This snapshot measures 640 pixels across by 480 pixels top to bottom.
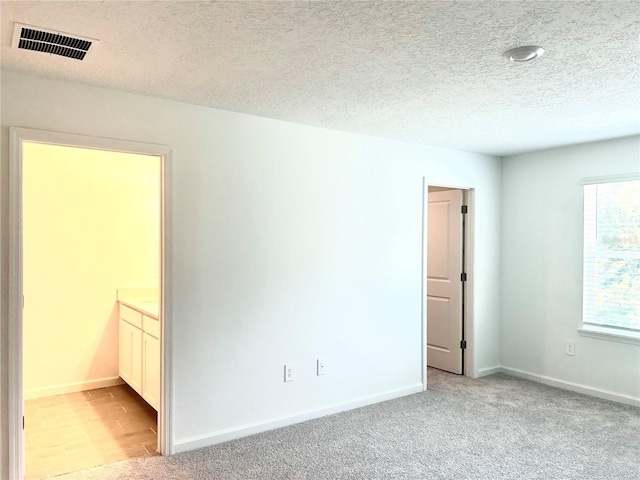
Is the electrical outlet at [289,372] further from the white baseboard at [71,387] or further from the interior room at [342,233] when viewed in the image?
the white baseboard at [71,387]

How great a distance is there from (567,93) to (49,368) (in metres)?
4.69

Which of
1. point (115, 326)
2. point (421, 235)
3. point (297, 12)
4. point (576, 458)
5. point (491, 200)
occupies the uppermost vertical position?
point (297, 12)

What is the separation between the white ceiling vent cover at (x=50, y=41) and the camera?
6.71 feet

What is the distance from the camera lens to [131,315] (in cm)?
425

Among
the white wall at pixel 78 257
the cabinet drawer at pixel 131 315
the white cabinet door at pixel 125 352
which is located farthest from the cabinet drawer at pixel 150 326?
the white wall at pixel 78 257

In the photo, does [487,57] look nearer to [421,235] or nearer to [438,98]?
[438,98]

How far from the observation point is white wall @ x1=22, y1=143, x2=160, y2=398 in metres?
4.33

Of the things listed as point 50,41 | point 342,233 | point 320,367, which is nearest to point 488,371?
point 320,367

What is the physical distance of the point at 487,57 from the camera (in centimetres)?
232

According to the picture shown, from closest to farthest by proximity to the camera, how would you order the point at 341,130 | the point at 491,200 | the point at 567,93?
the point at 567,93
the point at 341,130
the point at 491,200

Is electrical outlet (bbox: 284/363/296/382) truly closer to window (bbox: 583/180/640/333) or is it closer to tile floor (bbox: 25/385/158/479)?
tile floor (bbox: 25/385/158/479)

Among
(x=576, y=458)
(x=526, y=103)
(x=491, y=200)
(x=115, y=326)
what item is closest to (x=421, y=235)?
(x=491, y=200)

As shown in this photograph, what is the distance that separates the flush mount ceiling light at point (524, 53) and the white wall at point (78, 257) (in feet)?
10.1

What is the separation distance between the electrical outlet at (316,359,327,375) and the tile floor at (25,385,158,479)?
126 centimetres
